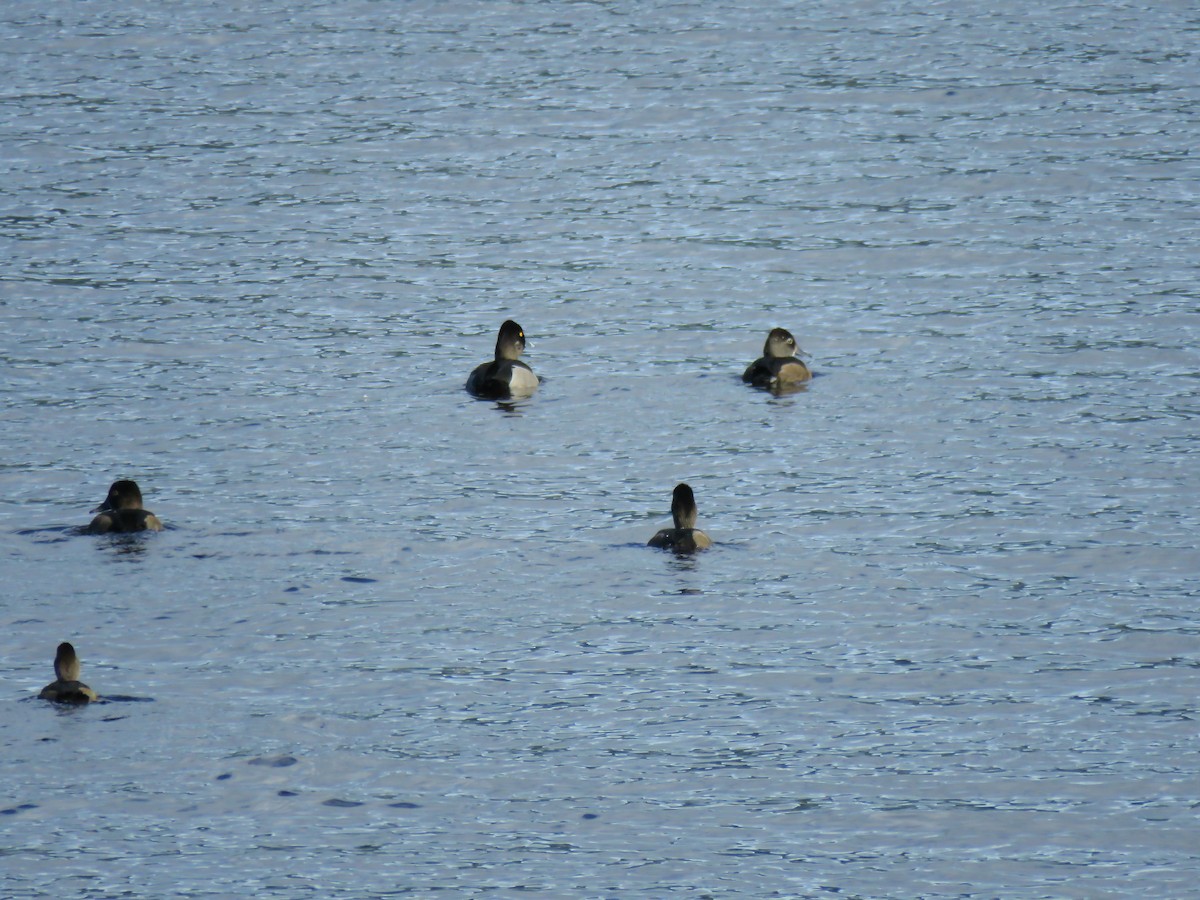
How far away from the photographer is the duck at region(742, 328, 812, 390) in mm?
19875

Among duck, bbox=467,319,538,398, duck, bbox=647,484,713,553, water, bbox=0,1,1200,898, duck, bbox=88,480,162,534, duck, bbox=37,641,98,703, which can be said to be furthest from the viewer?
duck, bbox=467,319,538,398

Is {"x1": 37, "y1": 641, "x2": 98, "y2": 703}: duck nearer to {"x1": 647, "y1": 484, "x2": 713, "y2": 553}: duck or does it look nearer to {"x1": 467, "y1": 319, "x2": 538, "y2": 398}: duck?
{"x1": 647, "y1": 484, "x2": 713, "y2": 553}: duck

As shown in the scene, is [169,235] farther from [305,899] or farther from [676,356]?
[305,899]

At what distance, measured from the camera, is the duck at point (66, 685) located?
12633 millimetres

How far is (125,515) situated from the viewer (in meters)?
15.7

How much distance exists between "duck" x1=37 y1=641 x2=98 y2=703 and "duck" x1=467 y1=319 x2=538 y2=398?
25.4 ft

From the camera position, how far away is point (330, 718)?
41.5 ft

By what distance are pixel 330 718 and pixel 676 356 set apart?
9.36m

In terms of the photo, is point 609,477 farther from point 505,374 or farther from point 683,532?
point 505,374

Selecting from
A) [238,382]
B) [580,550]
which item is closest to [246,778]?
[580,550]

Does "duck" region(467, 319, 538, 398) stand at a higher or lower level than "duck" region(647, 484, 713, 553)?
higher

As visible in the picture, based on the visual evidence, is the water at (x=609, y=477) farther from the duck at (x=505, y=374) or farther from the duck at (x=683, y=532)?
the duck at (x=505, y=374)

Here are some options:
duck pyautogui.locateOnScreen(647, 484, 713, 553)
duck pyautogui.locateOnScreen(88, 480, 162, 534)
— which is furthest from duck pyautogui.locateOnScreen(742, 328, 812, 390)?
duck pyautogui.locateOnScreen(88, 480, 162, 534)

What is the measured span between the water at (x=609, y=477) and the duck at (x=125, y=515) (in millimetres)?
194
